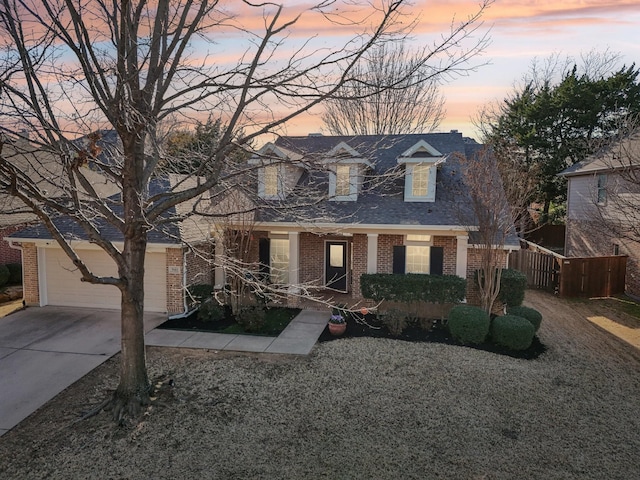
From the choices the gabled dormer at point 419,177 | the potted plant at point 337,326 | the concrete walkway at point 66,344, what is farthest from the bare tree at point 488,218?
the concrete walkway at point 66,344

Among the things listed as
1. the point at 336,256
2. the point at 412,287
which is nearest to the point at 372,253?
the point at 412,287

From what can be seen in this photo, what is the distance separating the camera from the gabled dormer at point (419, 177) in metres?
14.2

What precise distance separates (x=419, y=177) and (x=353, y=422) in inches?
373

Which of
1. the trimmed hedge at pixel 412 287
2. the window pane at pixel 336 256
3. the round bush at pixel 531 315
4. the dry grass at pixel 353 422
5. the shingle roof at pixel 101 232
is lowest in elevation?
the dry grass at pixel 353 422

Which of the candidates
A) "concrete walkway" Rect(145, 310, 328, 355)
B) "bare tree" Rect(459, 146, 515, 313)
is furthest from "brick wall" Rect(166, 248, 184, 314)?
"bare tree" Rect(459, 146, 515, 313)

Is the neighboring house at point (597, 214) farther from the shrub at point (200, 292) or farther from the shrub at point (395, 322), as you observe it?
the shrub at point (200, 292)

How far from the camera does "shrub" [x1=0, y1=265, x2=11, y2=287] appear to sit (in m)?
16.1

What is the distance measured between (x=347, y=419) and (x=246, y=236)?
7.84 metres

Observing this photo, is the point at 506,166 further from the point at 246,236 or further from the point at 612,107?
the point at 612,107

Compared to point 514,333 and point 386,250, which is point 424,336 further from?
point 386,250

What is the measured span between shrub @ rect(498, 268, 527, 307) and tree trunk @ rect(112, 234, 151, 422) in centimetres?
1000

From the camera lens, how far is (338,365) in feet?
31.0

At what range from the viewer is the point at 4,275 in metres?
16.2

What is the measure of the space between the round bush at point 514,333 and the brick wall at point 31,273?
1416 cm
